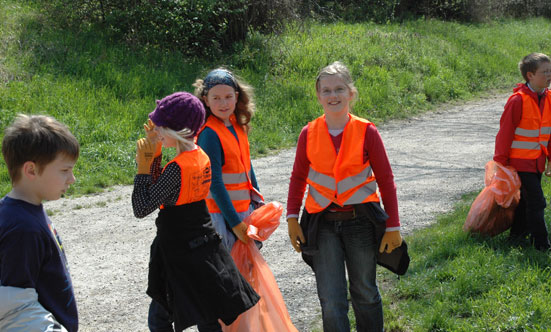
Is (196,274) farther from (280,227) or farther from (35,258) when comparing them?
(280,227)

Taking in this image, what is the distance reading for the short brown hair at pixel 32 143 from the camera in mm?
2475

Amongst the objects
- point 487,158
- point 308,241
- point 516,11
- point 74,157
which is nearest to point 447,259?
point 308,241

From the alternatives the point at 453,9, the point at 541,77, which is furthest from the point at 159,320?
the point at 453,9

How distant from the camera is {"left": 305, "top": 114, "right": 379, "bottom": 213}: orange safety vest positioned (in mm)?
3547

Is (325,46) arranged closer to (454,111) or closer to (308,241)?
(454,111)

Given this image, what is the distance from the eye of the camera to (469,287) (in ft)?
14.9

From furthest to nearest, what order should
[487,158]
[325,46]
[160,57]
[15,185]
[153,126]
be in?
1. [325,46]
2. [160,57]
3. [487,158]
4. [153,126]
5. [15,185]

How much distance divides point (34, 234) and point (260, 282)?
171 cm

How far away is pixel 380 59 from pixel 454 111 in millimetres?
2655

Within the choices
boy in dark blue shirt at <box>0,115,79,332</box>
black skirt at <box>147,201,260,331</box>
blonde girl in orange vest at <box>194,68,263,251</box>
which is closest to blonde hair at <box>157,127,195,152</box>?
black skirt at <box>147,201,260,331</box>

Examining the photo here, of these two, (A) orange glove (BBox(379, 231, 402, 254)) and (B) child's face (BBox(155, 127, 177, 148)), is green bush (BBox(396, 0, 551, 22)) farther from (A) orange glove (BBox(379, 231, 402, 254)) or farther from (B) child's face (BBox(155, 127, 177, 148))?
(B) child's face (BBox(155, 127, 177, 148))

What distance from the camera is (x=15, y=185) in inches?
99.2

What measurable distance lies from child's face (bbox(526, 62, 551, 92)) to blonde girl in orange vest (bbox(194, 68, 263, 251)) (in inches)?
109

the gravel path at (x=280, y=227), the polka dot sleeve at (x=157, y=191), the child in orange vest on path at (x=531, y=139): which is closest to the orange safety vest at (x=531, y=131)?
the child in orange vest on path at (x=531, y=139)
